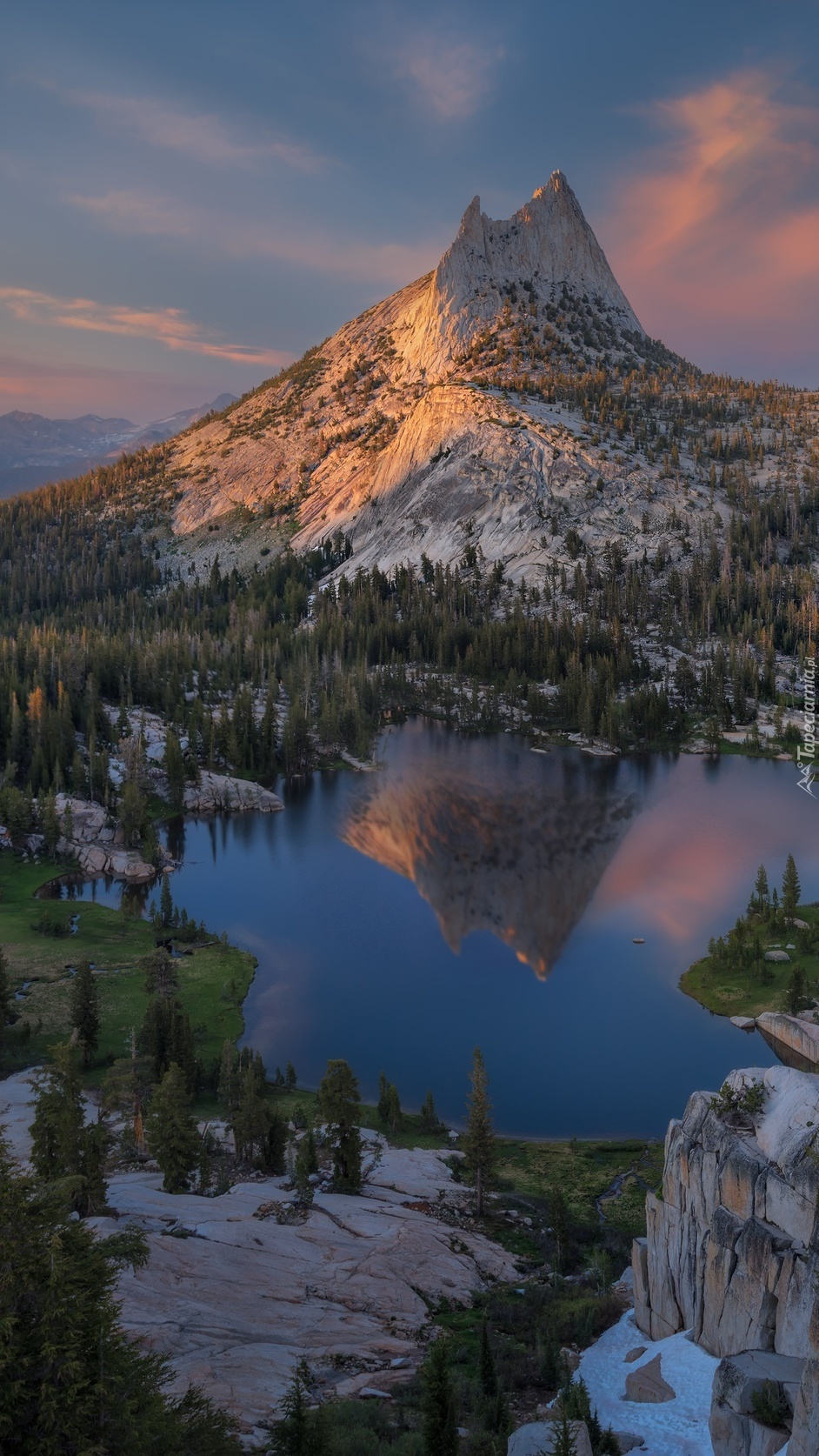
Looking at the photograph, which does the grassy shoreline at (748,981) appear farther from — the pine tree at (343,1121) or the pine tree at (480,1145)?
the pine tree at (343,1121)

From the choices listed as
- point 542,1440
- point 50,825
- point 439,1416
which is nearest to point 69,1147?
point 439,1416

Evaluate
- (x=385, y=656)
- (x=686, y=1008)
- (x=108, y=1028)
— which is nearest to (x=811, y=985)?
(x=686, y=1008)

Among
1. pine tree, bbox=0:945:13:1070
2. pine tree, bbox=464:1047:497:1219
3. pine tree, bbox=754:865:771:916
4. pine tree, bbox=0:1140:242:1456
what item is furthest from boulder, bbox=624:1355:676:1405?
pine tree, bbox=754:865:771:916

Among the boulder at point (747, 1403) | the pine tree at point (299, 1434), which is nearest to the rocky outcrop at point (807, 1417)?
the boulder at point (747, 1403)

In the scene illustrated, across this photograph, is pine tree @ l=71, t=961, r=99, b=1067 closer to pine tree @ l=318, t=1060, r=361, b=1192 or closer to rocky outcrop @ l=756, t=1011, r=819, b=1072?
pine tree @ l=318, t=1060, r=361, b=1192

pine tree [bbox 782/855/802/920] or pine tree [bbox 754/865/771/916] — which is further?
pine tree [bbox 754/865/771/916]

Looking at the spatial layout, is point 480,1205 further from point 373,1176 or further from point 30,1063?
point 30,1063
